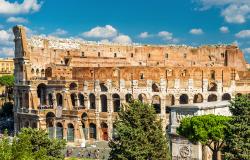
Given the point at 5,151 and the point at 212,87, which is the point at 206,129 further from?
the point at 212,87

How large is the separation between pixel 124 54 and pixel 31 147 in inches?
2252

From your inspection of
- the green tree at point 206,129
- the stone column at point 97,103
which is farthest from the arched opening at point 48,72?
the green tree at point 206,129

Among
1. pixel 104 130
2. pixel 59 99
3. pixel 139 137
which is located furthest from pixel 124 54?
pixel 139 137

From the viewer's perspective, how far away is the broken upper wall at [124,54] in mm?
76750

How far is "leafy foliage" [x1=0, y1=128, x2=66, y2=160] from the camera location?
90.8 ft

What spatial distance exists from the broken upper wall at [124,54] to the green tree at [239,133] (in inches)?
1691

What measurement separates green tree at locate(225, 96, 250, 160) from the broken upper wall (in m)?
42.9

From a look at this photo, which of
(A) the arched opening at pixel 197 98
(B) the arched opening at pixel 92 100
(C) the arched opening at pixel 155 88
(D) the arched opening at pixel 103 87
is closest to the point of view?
(C) the arched opening at pixel 155 88

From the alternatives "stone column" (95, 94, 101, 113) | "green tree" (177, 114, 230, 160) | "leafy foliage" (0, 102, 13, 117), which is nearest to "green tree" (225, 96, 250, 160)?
"green tree" (177, 114, 230, 160)

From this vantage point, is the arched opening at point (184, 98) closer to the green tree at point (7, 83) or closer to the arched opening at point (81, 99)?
the arched opening at point (81, 99)

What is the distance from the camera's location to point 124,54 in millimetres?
87938

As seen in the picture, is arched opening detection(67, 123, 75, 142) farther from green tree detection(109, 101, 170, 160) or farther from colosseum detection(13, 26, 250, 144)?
green tree detection(109, 101, 170, 160)

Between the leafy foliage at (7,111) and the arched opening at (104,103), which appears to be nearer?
the arched opening at (104,103)

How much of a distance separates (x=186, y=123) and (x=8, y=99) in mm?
78692
